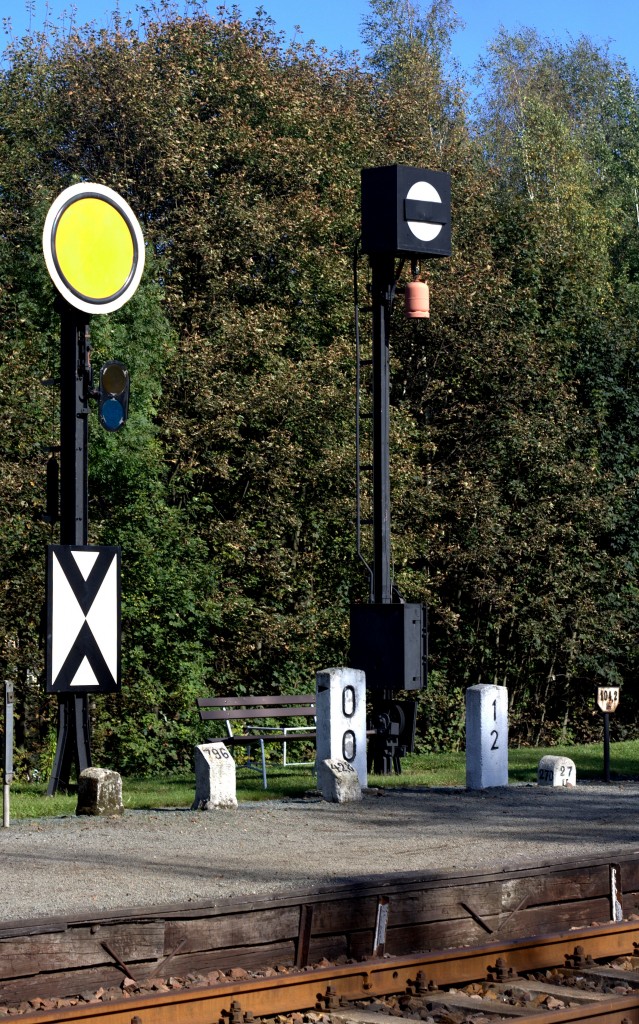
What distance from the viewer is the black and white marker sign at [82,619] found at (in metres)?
A: 12.3

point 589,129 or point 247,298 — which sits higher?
point 589,129

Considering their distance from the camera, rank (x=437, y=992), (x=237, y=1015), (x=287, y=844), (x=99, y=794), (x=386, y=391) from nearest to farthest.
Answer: (x=237, y=1015), (x=437, y=992), (x=287, y=844), (x=99, y=794), (x=386, y=391)

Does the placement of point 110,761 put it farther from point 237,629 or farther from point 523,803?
point 523,803

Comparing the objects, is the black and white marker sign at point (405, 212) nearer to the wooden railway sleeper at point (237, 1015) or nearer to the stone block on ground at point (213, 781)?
the stone block on ground at point (213, 781)

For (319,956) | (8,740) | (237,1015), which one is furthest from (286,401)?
(237,1015)

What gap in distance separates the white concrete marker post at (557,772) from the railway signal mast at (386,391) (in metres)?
1.49

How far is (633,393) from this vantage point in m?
30.2

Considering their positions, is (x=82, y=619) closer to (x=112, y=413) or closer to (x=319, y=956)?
(x=112, y=413)

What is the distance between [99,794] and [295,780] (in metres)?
4.34

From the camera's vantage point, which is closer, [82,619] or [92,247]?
[82,619]

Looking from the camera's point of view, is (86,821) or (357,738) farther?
(357,738)

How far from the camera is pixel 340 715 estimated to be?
14.1 metres

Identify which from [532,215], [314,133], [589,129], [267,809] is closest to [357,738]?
[267,809]

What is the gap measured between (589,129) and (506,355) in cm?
2224
